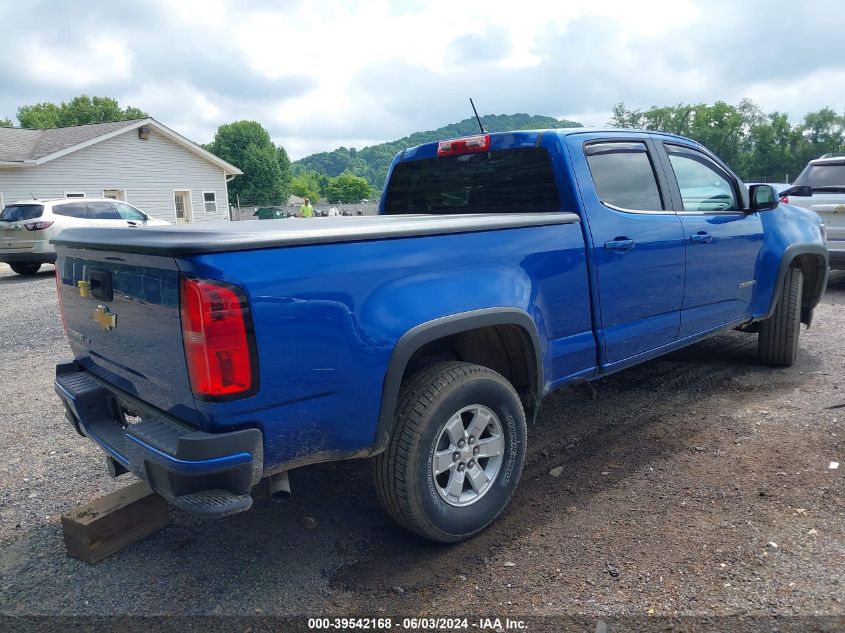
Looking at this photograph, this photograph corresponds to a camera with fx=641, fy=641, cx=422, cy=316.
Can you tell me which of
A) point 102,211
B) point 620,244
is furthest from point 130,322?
point 102,211

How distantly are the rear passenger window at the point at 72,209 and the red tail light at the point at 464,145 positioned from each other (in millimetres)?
12403

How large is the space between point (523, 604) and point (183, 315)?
1714mm

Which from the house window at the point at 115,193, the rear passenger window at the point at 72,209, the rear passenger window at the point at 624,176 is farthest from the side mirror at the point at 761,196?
the house window at the point at 115,193

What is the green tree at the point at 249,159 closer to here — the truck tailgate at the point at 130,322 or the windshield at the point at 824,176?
the windshield at the point at 824,176

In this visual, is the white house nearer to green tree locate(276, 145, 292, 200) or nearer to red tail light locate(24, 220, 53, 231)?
red tail light locate(24, 220, 53, 231)

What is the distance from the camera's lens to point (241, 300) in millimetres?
2213

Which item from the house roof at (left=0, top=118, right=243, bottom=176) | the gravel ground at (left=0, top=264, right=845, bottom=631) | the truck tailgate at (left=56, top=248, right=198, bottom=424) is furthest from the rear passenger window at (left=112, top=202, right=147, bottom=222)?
the truck tailgate at (left=56, top=248, right=198, bottom=424)

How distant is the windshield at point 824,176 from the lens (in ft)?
29.0

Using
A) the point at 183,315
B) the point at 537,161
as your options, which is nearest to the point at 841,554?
the point at 537,161

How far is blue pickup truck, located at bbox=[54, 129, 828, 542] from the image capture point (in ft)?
7.44

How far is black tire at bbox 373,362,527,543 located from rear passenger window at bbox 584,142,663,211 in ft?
4.86

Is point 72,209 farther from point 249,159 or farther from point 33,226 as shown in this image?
point 249,159

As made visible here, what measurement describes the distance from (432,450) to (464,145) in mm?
2254

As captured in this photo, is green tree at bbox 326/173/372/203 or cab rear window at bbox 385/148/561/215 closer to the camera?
cab rear window at bbox 385/148/561/215
